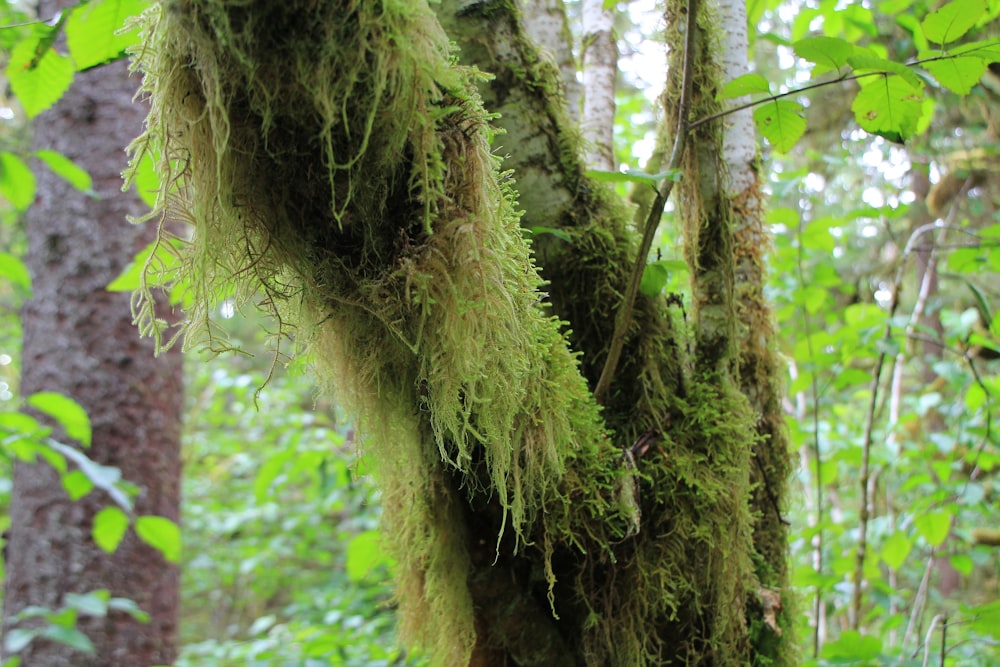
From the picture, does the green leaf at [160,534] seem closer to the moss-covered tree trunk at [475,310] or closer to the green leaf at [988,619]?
the moss-covered tree trunk at [475,310]

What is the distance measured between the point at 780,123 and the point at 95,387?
9.41ft

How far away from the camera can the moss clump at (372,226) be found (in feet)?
2.62

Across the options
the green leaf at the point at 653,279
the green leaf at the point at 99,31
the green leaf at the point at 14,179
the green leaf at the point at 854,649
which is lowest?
the green leaf at the point at 854,649

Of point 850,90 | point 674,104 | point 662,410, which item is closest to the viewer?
point 662,410

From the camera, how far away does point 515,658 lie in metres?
1.23

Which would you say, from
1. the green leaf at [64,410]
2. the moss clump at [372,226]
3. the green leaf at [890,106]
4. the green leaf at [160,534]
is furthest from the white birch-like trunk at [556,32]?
the green leaf at [160,534]

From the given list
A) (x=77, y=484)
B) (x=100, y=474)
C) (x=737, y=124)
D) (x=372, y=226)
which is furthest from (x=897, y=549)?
(x=77, y=484)

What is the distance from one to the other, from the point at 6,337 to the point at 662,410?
704 centimetres

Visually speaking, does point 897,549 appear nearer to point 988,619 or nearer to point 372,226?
point 988,619

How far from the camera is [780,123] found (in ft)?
4.29

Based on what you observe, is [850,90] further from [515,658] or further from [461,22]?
[515,658]

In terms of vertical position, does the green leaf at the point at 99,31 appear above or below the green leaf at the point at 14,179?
below

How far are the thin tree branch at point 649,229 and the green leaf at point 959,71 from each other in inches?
17.8

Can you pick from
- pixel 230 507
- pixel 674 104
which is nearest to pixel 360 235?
pixel 674 104
